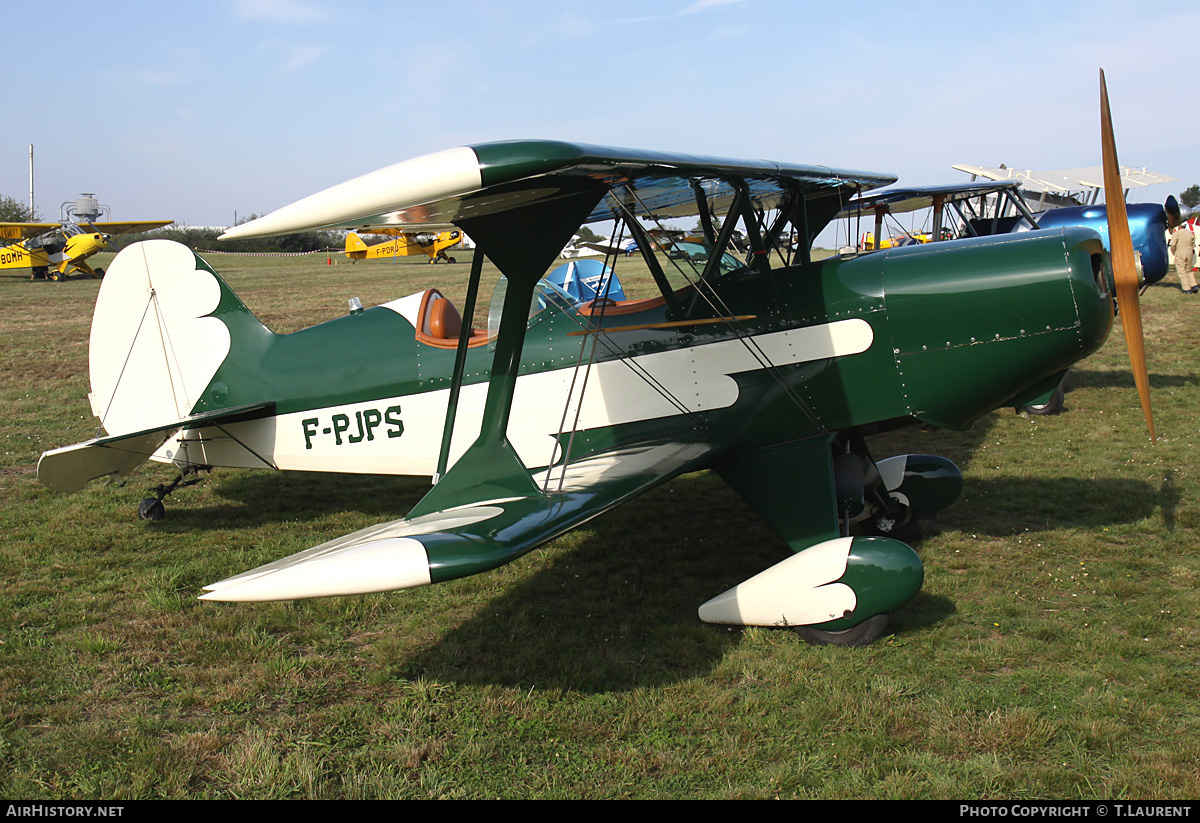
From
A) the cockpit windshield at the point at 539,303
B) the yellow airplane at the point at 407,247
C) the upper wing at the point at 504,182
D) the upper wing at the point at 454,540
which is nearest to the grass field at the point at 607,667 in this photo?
the upper wing at the point at 454,540

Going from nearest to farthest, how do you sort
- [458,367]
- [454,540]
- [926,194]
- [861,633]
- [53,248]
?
[454,540] < [861,633] < [458,367] < [926,194] < [53,248]

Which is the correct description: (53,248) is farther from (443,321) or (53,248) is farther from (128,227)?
(443,321)

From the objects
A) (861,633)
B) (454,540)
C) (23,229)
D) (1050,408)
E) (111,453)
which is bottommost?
(861,633)

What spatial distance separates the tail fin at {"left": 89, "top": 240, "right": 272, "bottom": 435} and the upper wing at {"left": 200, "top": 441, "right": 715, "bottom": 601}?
3191 millimetres

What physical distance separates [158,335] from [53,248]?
31.1 m

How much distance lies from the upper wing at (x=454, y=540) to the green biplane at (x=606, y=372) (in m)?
0.01

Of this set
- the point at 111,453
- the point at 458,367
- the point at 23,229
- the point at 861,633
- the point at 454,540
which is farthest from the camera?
the point at 23,229

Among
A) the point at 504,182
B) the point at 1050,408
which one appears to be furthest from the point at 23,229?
the point at 504,182

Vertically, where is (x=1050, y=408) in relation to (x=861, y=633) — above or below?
above

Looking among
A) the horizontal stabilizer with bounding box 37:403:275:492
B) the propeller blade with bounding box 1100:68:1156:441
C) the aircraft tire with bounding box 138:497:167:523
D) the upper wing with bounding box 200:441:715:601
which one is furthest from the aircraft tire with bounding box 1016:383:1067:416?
the aircraft tire with bounding box 138:497:167:523

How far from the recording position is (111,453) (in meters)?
5.44

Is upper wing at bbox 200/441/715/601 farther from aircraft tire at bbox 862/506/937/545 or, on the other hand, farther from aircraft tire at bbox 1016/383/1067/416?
aircraft tire at bbox 1016/383/1067/416

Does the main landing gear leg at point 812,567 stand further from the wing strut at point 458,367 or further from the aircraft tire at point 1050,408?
the aircraft tire at point 1050,408

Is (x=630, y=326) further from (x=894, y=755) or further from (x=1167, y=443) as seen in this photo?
(x=1167, y=443)
